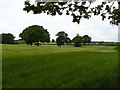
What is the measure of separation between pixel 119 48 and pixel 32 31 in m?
63.7

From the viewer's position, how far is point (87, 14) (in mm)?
9008

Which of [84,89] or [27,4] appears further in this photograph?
[84,89]

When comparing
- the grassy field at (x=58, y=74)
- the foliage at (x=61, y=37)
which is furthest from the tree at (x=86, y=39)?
the grassy field at (x=58, y=74)

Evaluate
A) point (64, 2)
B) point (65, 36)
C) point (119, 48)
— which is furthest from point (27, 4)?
point (65, 36)

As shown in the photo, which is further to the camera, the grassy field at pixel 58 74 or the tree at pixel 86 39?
the tree at pixel 86 39

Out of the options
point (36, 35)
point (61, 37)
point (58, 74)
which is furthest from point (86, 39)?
point (58, 74)

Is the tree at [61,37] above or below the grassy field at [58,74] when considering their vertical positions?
above

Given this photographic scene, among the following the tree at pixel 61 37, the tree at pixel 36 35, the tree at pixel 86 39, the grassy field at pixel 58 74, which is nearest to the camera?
the grassy field at pixel 58 74

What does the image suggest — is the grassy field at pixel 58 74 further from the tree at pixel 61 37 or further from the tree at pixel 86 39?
the tree at pixel 86 39

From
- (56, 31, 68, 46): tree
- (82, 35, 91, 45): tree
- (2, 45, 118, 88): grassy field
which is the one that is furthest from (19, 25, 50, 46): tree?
(82, 35, 91, 45): tree

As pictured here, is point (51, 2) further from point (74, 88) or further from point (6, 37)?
point (6, 37)

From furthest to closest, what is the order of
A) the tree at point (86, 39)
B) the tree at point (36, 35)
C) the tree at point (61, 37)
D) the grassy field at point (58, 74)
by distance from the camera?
the tree at point (86, 39) < the tree at point (61, 37) < the tree at point (36, 35) < the grassy field at point (58, 74)

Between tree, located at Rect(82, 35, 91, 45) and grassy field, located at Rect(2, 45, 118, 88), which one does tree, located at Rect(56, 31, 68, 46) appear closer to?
tree, located at Rect(82, 35, 91, 45)

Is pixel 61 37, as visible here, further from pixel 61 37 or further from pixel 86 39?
pixel 86 39
